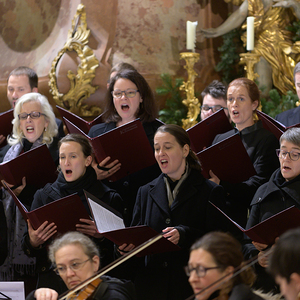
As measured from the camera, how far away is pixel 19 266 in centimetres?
392

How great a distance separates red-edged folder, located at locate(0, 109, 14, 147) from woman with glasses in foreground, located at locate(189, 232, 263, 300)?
2724 mm

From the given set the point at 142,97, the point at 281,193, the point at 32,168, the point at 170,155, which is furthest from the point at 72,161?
the point at 281,193

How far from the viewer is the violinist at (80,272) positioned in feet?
8.03

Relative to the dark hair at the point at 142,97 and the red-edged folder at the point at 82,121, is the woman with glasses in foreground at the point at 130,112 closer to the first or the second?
the dark hair at the point at 142,97

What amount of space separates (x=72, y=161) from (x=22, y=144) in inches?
32.5

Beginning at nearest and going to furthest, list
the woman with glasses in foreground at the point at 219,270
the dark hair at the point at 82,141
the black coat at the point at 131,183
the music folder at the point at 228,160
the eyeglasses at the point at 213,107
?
the woman with glasses in foreground at the point at 219,270, the music folder at the point at 228,160, the dark hair at the point at 82,141, the black coat at the point at 131,183, the eyeglasses at the point at 213,107

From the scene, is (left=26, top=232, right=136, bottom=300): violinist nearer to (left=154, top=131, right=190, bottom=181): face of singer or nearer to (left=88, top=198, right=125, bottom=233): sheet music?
(left=88, top=198, right=125, bottom=233): sheet music

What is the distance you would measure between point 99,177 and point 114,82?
0.85 m

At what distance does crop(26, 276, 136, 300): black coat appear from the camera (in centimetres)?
244

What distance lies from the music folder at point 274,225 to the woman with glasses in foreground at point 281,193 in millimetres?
210

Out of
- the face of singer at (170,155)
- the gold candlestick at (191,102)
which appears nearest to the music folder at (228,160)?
the face of singer at (170,155)

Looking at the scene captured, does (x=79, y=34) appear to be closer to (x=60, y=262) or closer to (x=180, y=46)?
(x=180, y=46)

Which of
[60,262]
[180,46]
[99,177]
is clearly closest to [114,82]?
[99,177]

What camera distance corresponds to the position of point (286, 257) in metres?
1.75
